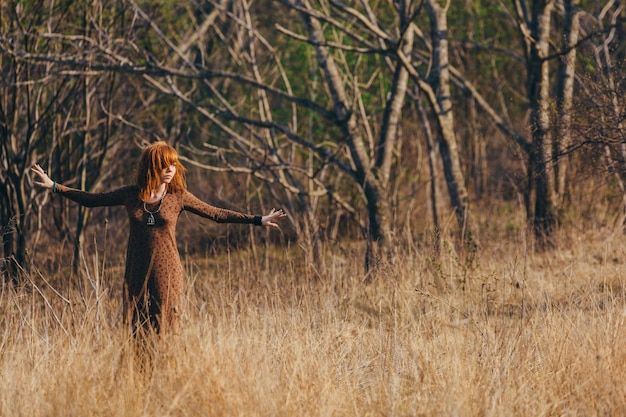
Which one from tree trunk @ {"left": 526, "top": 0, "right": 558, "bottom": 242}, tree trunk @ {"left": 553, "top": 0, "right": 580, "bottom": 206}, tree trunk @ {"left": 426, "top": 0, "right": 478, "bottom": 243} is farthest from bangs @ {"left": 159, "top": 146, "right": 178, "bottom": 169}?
tree trunk @ {"left": 526, "top": 0, "right": 558, "bottom": 242}

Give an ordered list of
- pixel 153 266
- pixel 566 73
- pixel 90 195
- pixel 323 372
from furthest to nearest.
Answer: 1. pixel 566 73
2. pixel 90 195
3. pixel 153 266
4. pixel 323 372

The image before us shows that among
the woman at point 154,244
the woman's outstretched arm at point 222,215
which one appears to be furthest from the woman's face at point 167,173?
the woman's outstretched arm at point 222,215

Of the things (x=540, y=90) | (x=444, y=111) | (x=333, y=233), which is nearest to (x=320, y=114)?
(x=444, y=111)

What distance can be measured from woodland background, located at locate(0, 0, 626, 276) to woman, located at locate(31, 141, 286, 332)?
8.08ft

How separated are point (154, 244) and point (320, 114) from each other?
224 inches

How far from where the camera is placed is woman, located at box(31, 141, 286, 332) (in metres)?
5.23

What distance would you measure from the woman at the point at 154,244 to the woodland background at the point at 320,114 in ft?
8.08

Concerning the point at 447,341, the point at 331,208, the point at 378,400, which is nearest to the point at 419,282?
the point at 447,341

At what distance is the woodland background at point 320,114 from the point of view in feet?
30.3

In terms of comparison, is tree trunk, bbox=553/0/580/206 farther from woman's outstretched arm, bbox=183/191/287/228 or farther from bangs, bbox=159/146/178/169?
bangs, bbox=159/146/178/169

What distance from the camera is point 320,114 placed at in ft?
35.0

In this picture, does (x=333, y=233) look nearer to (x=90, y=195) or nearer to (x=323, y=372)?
(x=90, y=195)

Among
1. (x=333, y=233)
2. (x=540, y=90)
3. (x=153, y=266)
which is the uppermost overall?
(x=540, y=90)

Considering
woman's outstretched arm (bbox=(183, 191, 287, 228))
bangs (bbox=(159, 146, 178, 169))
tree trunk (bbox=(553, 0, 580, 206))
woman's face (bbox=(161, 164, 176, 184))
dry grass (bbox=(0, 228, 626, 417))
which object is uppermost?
tree trunk (bbox=(553, 0, 580, 206))
